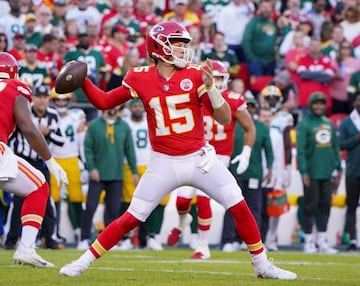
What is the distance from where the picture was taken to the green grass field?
7961mm

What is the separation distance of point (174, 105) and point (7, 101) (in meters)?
1.39

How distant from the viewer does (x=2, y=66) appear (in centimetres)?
886

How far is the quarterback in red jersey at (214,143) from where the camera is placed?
11125mm

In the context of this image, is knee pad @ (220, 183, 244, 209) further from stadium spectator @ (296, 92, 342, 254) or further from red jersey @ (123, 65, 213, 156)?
stadium spectator @ (296, 92, 342, 254)

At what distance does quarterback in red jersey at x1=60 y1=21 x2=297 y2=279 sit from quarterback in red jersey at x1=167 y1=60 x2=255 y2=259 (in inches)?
113

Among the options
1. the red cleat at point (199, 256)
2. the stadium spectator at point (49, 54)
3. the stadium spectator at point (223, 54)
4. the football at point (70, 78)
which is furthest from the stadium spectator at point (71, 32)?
the football at point (70, 78)

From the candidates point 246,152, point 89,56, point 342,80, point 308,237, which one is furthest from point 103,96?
point 342,80

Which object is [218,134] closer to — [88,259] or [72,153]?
[72,153]

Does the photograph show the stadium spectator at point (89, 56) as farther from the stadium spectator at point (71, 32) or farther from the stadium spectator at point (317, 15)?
the stadium spectator at point (317, 15)

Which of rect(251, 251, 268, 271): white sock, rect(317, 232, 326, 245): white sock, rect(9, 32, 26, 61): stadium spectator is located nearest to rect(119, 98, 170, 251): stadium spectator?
rect(317, 232, 326, 245): white sock

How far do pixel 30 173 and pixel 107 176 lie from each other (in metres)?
4.93

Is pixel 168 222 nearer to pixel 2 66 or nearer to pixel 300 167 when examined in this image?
pixel 300 167

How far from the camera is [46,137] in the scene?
12.7 m

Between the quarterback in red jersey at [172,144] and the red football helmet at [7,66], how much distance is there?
1.05m
